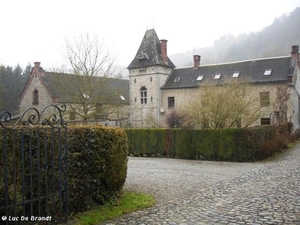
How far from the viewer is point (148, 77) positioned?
125 ft

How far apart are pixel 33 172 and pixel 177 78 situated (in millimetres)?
33677

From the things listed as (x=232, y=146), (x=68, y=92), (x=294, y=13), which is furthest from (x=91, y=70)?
(x=294, y=13)

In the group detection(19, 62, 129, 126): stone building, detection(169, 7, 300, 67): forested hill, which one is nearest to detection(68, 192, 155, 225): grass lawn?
detection(19, 62, 129, 126): stone building

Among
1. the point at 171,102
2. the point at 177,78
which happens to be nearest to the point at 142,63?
the point at 177,78

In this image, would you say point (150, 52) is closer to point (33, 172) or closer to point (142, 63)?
point (142, 63)

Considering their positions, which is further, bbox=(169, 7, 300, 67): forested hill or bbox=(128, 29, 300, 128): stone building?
bbox=(169, 7, 300, 67): forested hill

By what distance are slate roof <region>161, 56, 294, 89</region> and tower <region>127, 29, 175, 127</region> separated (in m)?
1.43

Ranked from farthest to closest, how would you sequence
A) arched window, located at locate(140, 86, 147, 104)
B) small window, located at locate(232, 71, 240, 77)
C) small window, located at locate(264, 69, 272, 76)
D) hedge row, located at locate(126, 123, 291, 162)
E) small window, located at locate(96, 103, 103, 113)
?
arched window, located at locate(140, 86, 147, 104) < small window, located at locate(232, 71, 240, 77) < small window, located at locate(264, 69, 272, 76) < small window, located at locate(96, 103, 103, 113) < hedge row, located at locate(126, 123, 291, 162)

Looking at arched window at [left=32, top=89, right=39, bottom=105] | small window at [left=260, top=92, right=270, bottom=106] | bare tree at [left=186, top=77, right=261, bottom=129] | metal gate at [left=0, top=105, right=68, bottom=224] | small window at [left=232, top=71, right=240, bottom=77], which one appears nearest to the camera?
metal gate at [left=0, top=105, right=68, bottom=224]

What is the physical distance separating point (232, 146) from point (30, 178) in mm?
12381

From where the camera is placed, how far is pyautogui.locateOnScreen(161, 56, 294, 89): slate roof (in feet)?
105

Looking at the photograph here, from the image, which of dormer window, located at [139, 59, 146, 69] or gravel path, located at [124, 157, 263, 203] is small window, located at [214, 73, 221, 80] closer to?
dormer window, located at [139, 59, 146, 69]

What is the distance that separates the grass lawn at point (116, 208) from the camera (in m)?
5.95

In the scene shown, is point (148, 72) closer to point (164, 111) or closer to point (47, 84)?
point (164, 111)
